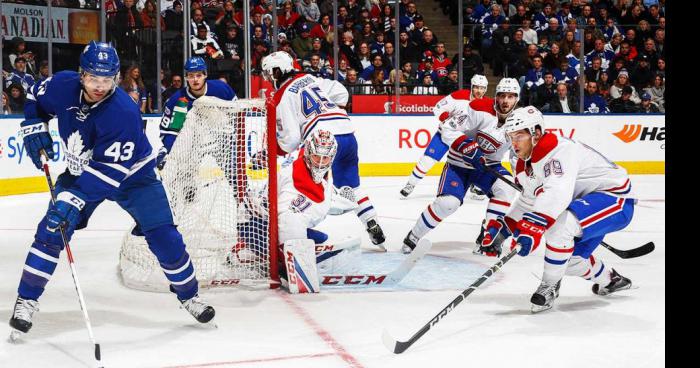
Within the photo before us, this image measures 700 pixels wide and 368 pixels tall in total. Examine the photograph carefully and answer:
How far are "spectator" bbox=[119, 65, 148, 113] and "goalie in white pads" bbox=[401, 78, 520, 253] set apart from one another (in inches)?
168

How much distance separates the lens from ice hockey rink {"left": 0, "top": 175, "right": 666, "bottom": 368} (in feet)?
9.29

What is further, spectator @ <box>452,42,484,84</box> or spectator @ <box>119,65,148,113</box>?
spectator @ <box>452,42,484,84</box>

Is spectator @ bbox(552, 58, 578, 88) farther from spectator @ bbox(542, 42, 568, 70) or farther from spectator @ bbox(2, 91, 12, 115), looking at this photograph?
spectator @ bbox(2, 91, 12, 115)

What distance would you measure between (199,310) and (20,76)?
18.0 feet

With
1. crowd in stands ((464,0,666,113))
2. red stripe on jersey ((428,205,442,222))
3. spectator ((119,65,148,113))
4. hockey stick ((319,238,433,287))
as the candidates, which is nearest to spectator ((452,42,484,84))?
crowd in stands ((464,0,666,113))

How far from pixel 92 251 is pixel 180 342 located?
2.20 metres

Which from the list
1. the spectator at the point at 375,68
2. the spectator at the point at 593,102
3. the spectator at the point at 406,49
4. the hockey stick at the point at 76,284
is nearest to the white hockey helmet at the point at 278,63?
the hockey stick at the point at 76,284

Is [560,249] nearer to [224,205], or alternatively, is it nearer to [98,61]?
[224,205]

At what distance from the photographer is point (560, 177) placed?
3336 millimetres

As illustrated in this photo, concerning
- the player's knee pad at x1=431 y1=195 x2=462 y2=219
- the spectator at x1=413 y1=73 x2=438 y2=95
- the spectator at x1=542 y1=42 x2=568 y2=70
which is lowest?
the player's knee pad at x1=431 y1=195 x2=462 y2=219

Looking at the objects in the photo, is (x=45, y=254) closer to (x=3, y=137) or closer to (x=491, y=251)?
(x=491, y=251)

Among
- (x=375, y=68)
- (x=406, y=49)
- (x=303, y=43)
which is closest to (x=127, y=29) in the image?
(x=303, y=43)

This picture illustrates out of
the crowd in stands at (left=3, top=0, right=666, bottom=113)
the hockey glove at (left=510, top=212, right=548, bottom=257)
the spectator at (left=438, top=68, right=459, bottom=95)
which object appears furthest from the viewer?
the spectator at (left=438, top=68, right=459, bottom=95)

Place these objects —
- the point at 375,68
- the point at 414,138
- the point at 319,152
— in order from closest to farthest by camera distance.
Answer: the point at 319,152
the point at 414,138
the point at 375,68
